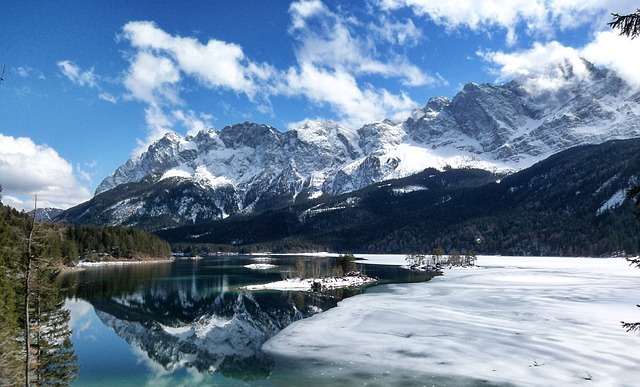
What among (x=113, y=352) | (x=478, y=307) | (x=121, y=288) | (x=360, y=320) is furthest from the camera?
(x=121, y=288)

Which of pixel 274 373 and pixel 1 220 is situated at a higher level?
pixel 1 220

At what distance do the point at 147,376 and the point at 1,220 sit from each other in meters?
18.4

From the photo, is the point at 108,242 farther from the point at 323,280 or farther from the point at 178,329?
the point at 178,329

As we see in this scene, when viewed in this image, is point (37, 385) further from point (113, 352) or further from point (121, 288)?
point (121, 288)

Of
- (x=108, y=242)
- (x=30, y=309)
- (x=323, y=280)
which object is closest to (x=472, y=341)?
(x=30, y=309)

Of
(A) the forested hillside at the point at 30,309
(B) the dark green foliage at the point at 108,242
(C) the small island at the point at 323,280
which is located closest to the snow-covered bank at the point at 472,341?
(A) the forested hillside at the point at 30,309

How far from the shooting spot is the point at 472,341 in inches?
1582

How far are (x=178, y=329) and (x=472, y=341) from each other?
33.6 meters

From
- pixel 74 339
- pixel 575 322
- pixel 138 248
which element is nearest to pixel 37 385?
pixel 74 339

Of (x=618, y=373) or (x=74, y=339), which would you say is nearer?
(x=618, y=373)

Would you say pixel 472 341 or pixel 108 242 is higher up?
pixel 108 242

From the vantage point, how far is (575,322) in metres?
47.9

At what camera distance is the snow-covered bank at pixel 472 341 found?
31.1 m

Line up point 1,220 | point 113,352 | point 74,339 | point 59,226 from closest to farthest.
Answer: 1. point 59,226
2. point 1,220
3. point 113,352
4. point 74,339
